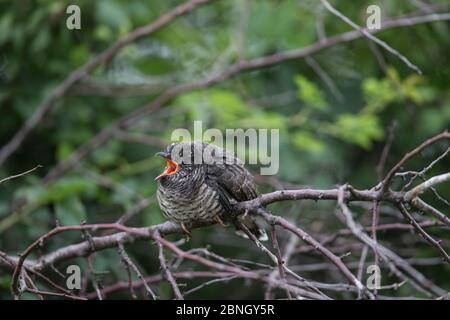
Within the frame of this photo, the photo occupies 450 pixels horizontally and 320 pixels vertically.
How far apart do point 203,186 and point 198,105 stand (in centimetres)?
195

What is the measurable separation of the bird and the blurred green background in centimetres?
110

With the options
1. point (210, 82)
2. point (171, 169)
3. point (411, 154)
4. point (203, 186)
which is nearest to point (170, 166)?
point (171, 169)

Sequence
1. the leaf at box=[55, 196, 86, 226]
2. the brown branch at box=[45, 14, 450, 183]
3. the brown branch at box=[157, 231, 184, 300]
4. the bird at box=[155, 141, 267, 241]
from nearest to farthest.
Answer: the brown branch at box=[157, 231, 184, 300]
the bird at box=[155, 141, 267, 241]
the leaf at box=[55, 196, 86, 226]
the brown branch at box=[45, 14, 450, 183]

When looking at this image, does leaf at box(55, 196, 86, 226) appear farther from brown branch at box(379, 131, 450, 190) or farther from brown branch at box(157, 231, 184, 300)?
brown branch at box(379, 131, 450, 190)

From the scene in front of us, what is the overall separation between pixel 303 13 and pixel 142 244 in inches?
102

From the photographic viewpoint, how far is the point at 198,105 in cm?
571

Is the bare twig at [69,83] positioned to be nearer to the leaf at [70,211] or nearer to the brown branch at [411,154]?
the leaf at [70,211]

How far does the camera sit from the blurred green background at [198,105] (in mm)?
5504

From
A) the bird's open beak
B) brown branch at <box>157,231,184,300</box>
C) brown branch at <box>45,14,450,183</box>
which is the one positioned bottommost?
brown branch at <box>157,231,184,300</box>

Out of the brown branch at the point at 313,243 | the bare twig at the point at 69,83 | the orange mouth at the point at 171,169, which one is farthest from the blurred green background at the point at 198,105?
the brown branch at the point at 313,243

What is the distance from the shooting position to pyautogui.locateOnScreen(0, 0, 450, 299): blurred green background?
5.50 m

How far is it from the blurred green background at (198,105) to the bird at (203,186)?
110 cm

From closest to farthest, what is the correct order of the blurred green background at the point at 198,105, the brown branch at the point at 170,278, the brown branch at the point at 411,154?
the brown branch at the point at 411,154
the brown branch at the point at 170,278
the blurred green background at the point at 198,105

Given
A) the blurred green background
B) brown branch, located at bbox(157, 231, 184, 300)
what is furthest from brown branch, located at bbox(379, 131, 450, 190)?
the blurred green background
